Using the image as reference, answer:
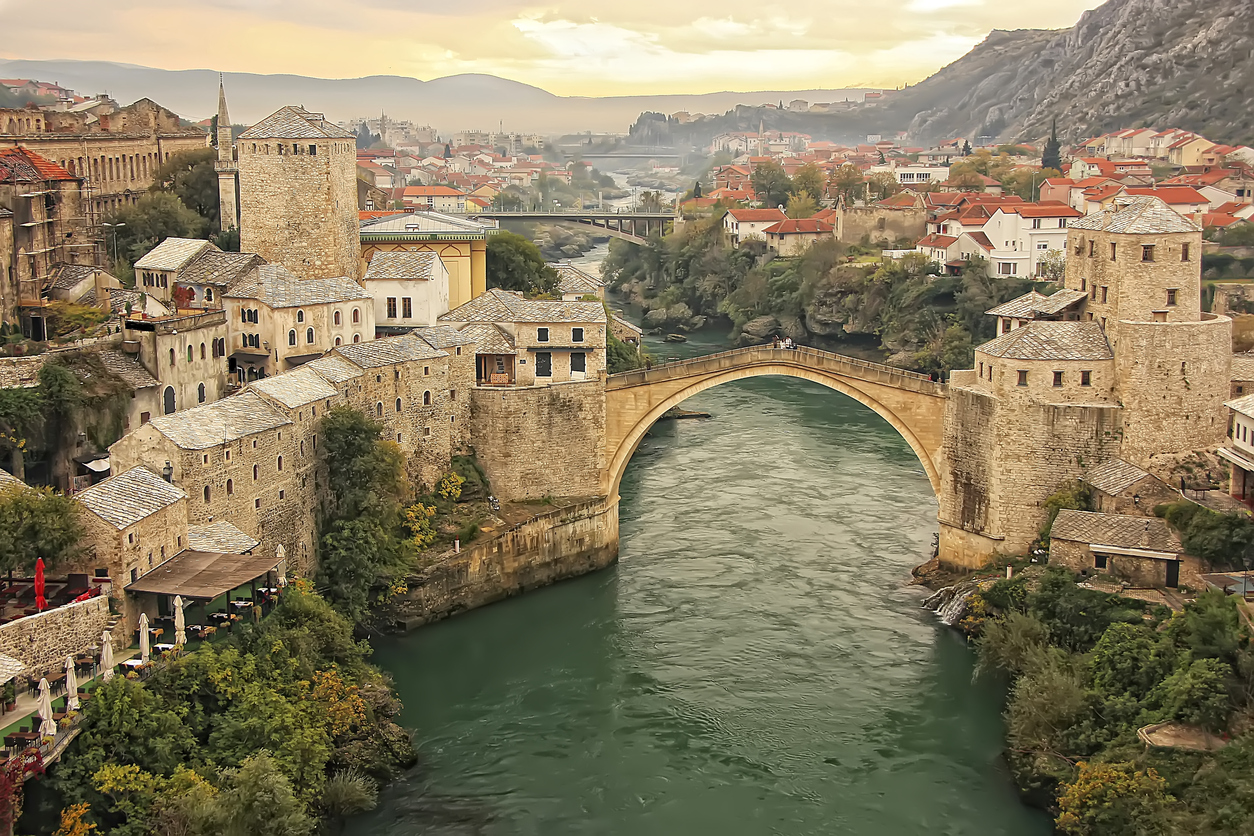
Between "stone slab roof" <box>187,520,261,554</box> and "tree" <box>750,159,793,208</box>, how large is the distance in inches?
2826

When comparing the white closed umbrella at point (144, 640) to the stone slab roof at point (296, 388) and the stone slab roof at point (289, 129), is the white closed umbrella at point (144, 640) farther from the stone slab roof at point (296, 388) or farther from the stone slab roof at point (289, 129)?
the stone slab roof at point (289, 129)

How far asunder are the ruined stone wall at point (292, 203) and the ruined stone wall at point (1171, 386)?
22410mm

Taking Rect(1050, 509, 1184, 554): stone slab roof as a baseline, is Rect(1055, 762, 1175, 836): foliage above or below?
below

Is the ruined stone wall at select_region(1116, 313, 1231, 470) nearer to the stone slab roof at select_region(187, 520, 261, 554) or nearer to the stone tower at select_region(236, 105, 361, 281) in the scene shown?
the stone slab roof at select_region(187, 520, 261, 554)

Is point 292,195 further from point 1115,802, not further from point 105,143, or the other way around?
point 1115,802

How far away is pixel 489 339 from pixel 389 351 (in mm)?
3557

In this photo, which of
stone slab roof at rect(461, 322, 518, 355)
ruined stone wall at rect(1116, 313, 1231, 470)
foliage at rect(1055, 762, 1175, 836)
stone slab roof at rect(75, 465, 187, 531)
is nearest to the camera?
foliage at rect(1055, 762, 1175, 836)

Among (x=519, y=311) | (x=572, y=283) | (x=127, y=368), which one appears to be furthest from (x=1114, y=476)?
(x=572, y=283)

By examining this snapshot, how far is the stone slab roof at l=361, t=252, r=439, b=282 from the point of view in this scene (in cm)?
Result: 4038

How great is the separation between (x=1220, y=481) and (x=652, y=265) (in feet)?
201

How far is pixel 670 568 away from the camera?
37.2 meters

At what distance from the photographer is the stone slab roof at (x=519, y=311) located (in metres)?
37.1

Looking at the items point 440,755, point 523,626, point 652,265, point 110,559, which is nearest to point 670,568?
point 523,626

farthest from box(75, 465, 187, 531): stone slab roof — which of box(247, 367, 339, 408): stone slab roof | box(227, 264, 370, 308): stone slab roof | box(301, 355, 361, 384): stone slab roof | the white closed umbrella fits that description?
box(227, 264, 370, 308): stone slab roof
